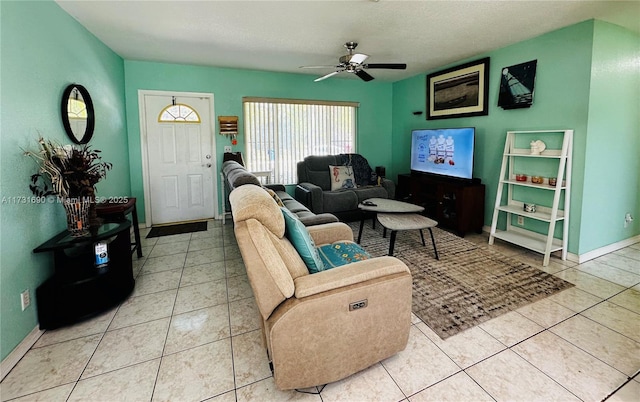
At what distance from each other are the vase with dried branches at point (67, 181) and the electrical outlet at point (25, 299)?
18.1 inches

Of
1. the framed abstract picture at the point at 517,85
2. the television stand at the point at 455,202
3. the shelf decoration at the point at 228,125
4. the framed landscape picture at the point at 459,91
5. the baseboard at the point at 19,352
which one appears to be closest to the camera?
the baseboard at the point at 19,352

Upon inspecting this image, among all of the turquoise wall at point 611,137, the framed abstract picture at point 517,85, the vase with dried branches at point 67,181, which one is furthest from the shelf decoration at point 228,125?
the turquoise wall at point 611,137

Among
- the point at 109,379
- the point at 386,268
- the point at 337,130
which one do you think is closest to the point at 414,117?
the point at 337,130

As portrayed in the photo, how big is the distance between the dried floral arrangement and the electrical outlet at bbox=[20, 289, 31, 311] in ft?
2.15

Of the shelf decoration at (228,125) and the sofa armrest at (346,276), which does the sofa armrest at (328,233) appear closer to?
the sofa armrest at (346,276)

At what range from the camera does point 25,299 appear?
76.3 inches

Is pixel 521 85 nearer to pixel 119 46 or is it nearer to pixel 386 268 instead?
pixel 386 268

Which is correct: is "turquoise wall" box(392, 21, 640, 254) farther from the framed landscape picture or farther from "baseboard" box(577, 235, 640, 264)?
the framed landscape picture

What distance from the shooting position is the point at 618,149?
10.6 feet

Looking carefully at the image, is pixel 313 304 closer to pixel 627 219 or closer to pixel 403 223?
pixel 403 223

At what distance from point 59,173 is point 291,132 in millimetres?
3609

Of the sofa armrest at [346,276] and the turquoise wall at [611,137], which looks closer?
the sofa armrest at [346,276]

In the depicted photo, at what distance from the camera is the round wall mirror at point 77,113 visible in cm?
256

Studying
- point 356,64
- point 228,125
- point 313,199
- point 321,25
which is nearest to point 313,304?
point 321,25
